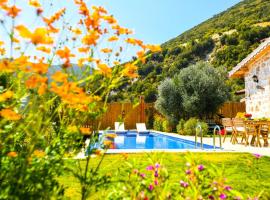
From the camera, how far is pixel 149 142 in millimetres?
14906

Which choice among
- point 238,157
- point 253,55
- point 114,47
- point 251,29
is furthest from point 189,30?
point 114,47

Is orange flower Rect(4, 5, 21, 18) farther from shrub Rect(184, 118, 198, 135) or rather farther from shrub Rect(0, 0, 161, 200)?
shrub Rect(184, 118, 198, 135)

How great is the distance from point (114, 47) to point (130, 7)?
1.38m

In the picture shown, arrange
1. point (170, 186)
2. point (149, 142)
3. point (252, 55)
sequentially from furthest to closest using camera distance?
point (149, 142) → point (252, 55) → point (170, 186)

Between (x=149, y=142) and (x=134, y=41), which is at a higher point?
(x=134, y=41)

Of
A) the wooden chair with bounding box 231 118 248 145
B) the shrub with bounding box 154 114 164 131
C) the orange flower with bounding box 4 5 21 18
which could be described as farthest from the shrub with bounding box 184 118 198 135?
the orange flower with bounding box 4 5 21 18

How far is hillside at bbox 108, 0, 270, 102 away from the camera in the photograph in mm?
36531

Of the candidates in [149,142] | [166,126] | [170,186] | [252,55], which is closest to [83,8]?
[170,186]

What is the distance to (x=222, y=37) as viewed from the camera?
145 feet

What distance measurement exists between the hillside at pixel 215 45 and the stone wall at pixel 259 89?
55.1 feet

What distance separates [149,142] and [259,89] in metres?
5.03

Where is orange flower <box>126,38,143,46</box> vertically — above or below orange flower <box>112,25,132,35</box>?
below

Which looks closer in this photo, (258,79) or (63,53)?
(63,53)

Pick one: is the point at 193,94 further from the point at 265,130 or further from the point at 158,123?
the point at 265,130
